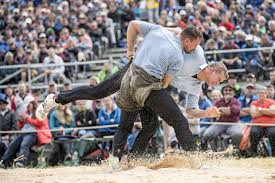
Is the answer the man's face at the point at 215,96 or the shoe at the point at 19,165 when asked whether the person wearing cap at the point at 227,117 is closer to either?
the man's face at the point at 215,96

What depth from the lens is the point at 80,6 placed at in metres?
22.0

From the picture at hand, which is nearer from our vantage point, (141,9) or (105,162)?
(105,162)

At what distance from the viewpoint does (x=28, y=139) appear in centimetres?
1356

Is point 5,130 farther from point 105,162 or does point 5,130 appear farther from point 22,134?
point 105,162

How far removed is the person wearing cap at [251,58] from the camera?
16.1 metres

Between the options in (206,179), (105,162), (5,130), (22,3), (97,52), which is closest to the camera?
(206,179)

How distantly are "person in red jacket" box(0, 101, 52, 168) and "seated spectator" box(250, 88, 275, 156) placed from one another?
3.95 metres

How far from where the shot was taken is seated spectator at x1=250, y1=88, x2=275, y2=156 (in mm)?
12398

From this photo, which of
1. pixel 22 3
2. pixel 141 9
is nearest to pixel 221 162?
pixel 141 9

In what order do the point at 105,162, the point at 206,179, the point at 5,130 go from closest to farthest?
1. the point at 206,179
2. the point at 105,162
3. the point at 5,130

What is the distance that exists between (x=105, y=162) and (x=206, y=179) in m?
2.76

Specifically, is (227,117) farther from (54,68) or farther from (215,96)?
(54,68)

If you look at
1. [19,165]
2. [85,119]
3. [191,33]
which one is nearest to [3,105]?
[85,119]

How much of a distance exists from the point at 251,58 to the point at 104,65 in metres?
3.48
